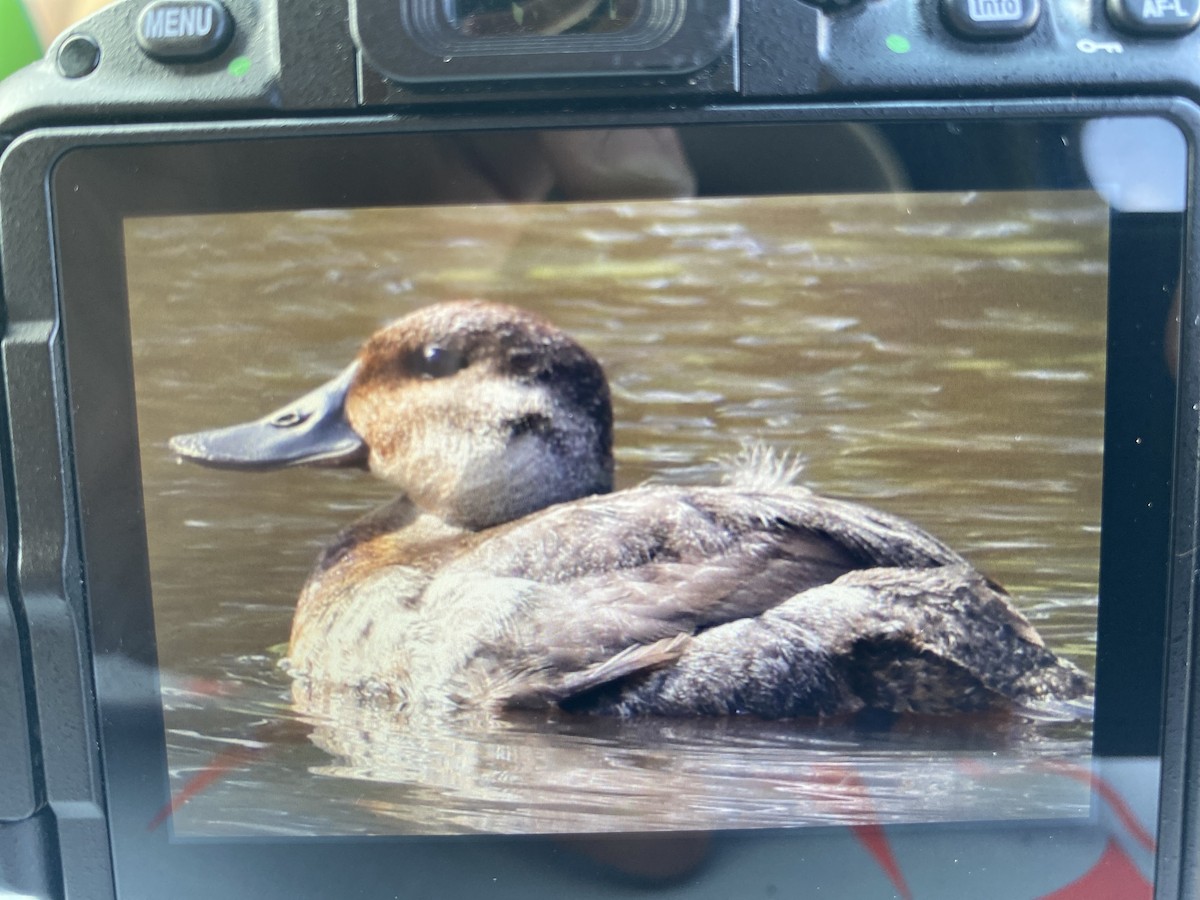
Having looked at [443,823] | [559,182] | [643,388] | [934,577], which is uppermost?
[559,182]

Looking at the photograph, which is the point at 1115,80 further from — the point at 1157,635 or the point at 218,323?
the point at 218,323

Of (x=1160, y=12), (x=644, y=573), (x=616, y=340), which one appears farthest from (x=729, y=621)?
(x=1160, y=12)

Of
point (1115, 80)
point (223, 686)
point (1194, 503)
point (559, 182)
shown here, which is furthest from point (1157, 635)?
point (223, 686)

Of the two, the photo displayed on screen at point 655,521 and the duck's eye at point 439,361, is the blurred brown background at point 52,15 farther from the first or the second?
the duck's eye at point 439,361

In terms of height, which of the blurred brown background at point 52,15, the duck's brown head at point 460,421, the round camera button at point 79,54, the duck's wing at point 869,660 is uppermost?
the blurred brown background at point 52,15

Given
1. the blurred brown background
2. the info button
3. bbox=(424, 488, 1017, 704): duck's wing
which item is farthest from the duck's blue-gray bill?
the info button

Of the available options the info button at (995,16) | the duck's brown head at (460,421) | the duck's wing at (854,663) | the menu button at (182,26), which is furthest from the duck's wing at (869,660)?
the menu button at (182,26)

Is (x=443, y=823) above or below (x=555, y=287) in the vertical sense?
below

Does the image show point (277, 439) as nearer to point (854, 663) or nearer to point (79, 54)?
point (79, 54)
